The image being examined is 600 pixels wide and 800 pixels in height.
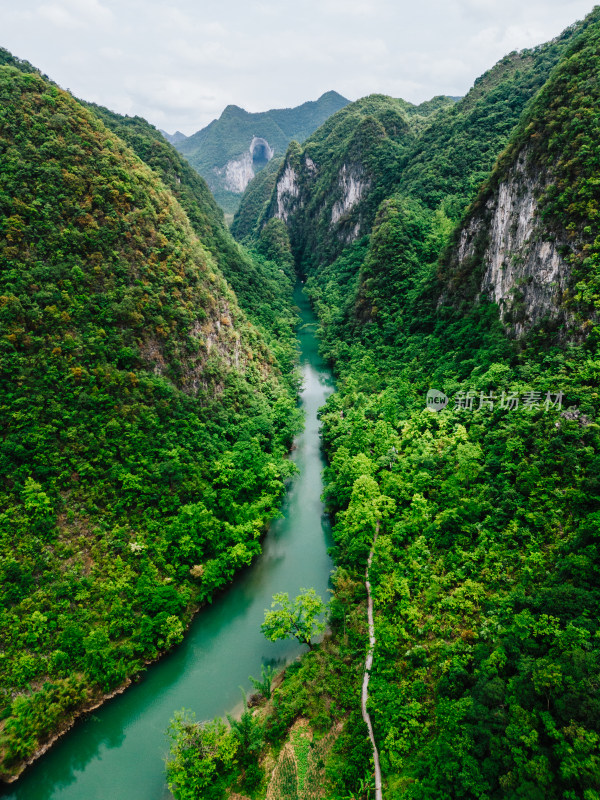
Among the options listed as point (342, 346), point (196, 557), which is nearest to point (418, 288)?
point (342, 346)

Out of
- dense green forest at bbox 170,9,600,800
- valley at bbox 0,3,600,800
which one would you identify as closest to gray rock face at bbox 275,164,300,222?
dense green forest at bbox 170,9,600,800

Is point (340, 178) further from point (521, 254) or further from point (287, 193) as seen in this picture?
point (521, 254)

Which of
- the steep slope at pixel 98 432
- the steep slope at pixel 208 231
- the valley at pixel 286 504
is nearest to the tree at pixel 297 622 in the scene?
the valley at pixel 286 504

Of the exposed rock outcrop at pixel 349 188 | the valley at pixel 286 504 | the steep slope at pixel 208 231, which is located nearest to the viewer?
the valley at pixel 286 504

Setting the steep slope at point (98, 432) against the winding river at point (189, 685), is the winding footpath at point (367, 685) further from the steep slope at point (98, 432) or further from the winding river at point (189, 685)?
the steep slope at point (98, 432)

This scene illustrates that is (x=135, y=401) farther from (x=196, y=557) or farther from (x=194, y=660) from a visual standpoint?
(x=194, y=660)

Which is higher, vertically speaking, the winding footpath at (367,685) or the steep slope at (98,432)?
the steep slope at (98,432)

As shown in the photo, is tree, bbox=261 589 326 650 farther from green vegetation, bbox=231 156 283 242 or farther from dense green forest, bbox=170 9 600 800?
green vegetation, bbox=231 156 283 242
